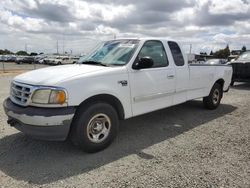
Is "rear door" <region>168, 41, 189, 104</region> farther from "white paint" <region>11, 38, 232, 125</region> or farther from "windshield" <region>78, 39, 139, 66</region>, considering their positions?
"windshield" <region>78, 39, 139, 66</region>

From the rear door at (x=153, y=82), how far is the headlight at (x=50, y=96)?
1.37m

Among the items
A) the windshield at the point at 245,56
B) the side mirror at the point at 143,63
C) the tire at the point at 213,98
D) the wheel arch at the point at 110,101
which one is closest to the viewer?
the wheel arch at the point at 110,101

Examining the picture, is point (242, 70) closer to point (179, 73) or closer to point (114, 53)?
point (179, 73)

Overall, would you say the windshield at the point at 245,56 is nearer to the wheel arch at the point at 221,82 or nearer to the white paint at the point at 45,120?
the wheel arch at the point at 221,82

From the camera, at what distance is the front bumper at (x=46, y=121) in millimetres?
3791

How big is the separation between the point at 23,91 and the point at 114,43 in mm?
2180

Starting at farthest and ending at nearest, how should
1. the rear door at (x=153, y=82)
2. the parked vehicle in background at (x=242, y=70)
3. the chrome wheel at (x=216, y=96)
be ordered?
1. the parked vehicle in background at (x=242, y=70)
2. the chrome wheel at (x=216, y=96)
3. the rear door at (x=153, y=82)

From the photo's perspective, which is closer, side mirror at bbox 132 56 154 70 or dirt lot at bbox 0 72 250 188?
dirt lot at bbox 0 72 250 188

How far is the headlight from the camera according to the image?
3.83 metres

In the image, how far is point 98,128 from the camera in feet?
14.3

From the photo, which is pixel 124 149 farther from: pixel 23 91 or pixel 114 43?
pixel 114 43

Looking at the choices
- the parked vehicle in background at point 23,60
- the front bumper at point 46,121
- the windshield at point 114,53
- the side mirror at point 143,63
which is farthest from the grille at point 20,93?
the parked vehicle in background at point 23,60

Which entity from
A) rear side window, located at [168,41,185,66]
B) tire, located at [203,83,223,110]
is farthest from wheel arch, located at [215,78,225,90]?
rear side window, located at [168,41,185,66]

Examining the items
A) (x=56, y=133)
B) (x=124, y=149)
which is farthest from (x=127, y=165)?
(x=56, y=133)
